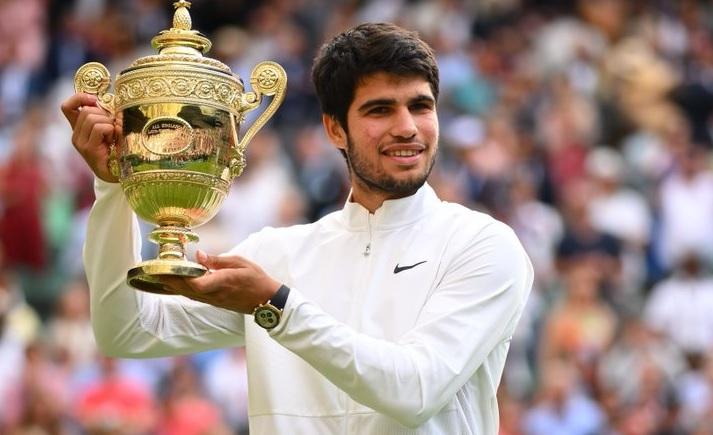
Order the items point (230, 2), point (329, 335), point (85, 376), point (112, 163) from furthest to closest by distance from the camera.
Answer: point (230, 2)
point (85, 376)
point (112, 163)
point (329, 335)

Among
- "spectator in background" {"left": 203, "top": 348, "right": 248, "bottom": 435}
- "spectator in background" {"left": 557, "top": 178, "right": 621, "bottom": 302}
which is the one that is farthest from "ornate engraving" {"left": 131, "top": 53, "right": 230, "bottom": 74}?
"spectator in background" {"left": 557, "top": 178, "right": 621, "bottom": 302}

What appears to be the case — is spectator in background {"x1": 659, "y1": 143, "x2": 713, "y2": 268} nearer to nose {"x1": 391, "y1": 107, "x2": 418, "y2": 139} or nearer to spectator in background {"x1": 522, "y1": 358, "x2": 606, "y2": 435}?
spectator in background {"x1": 522, "y1": 358, "x2": 606, "y2": 435}

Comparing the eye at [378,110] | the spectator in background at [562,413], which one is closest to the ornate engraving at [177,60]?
the eye at [378,110]

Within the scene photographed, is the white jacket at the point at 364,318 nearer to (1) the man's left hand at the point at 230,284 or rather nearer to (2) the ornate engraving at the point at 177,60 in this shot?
(1) the man's left hand at the point at 230,284

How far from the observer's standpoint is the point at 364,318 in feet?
16.7

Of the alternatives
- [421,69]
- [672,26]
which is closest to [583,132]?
[672,26]

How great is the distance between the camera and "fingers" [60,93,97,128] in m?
4.99

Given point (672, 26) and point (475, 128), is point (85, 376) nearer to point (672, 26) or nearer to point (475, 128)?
point (475, 128)

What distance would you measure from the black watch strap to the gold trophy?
0.28 meters

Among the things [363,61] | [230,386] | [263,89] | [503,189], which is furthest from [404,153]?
[503,189]

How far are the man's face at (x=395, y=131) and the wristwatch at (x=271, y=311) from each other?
0.65 metres

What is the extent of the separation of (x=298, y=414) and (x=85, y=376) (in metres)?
6.18

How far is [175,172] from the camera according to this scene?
15.9ft

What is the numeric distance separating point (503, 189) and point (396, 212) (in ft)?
27.2
